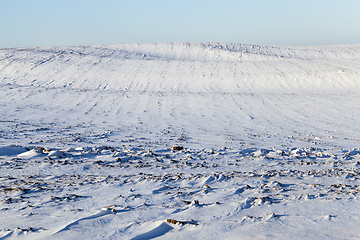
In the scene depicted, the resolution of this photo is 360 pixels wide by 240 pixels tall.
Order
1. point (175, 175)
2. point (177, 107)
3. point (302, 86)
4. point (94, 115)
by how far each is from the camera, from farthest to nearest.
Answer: point (302, 86) < point (177, 107) < point (94, 115) < point (175, 175)

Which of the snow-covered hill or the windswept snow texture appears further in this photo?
the snow-covered hill

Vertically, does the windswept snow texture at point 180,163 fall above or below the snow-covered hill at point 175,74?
below

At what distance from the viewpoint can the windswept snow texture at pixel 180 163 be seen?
302 cm

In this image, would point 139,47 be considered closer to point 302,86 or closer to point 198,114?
point 302,86

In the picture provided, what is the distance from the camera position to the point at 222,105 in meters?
15.1

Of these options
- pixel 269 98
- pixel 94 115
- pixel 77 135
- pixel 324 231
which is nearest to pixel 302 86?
pixel 269 98

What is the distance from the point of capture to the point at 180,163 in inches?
227

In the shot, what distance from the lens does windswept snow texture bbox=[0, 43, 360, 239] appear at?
119 inches

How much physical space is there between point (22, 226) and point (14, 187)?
4.48 ft

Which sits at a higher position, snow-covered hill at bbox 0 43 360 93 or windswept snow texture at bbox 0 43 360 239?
snow-covered hill at bbox 0 43 360 93

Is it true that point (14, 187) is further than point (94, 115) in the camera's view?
No

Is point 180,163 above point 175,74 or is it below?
below

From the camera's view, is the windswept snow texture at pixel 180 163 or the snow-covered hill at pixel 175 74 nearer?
the windswept snow texture at pixel 180 163

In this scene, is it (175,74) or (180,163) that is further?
(175,74)
